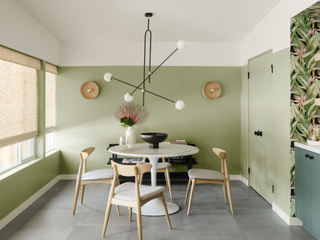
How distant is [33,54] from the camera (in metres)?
3.42

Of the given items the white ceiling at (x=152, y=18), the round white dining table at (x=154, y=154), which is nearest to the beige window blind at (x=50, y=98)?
the white ceiling at (x=152, y=18)

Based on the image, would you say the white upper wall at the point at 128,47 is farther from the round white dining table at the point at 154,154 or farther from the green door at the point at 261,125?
the round white dining table at the point at 154,154

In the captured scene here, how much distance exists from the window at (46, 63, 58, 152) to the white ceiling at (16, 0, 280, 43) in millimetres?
638

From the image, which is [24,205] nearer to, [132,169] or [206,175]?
[132,169]

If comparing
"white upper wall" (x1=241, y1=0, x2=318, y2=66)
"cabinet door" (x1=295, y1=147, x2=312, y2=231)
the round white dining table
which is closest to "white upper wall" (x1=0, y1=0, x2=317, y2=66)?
"white upper wall" (x1=241, y1=0, x2=318, y2=66)

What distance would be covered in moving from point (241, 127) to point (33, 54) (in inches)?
141

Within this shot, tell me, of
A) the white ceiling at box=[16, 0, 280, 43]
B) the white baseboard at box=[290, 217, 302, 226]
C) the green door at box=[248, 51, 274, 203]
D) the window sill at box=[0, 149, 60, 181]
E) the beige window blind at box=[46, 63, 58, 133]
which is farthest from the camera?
the beige window blind at box=[46, 63, 58, 133]

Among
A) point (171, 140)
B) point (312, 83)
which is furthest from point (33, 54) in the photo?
point (312, 83)

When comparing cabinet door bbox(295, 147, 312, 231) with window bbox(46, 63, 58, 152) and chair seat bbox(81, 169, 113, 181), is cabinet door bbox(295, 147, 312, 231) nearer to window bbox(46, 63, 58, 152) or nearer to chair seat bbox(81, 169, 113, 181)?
chair seat bbox(81, 169, 113, 181)

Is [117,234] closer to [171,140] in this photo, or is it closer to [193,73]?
[171,140]

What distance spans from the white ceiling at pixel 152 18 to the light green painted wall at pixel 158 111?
1.92 feet

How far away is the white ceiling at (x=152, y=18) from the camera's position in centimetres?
294

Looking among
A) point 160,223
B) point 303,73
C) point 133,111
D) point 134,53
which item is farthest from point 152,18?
point 160,223

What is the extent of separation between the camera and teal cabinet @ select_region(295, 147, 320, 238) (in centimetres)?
231
